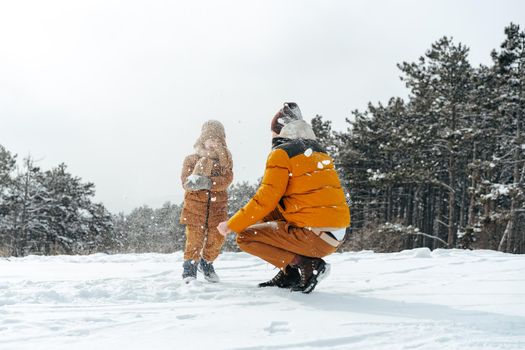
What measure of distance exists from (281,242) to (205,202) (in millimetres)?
1319

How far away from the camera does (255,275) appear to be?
5.22m

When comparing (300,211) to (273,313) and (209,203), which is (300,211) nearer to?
(273,313)

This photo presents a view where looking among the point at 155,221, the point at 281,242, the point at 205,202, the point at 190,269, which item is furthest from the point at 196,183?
the point at 155,221

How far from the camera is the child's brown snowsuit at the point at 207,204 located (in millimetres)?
4582

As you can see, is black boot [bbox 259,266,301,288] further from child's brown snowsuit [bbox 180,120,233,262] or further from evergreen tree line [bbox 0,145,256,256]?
evergreen tree line [bbox 0,145,256,256]

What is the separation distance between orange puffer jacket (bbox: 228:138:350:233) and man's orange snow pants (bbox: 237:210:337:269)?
95 mm

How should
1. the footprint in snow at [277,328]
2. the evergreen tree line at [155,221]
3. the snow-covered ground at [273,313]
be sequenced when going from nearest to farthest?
the snow-covered ground at [273,313] → the footprint in snow at [277,328] → the evergreen tree line at [155,221]

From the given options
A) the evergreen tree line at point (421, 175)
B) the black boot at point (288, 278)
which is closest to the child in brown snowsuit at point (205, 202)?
the black boot at point (288, 278)

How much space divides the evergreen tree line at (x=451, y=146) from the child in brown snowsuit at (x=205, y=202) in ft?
41.7

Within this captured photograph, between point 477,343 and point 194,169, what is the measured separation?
3205 mm

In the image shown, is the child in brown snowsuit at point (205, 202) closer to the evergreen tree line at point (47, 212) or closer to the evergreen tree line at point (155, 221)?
the evergreen tree line at point (47, 212)

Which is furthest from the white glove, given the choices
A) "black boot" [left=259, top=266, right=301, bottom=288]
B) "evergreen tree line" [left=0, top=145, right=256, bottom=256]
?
"evergreen tree line" [left=0, top=145, right=256, bottom=256]

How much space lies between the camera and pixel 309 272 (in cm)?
359

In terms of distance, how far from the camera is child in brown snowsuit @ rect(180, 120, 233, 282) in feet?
14.9
